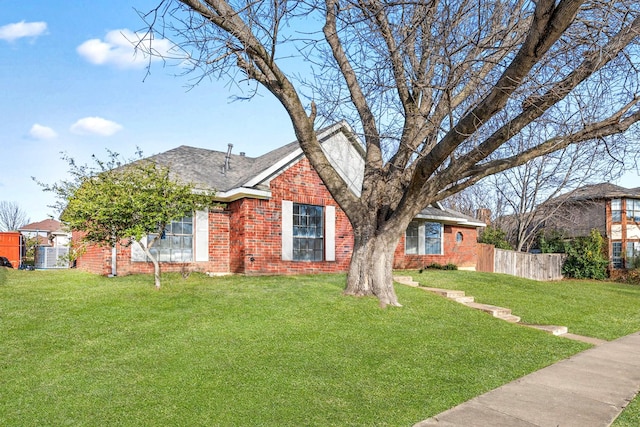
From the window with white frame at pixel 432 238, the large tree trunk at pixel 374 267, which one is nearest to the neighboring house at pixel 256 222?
the large tree trunk at pixel 374 267

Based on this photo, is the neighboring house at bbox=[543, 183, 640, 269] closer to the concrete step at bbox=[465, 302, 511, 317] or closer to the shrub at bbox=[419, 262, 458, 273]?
the shrub at bbox=[419, 262, 458, 273]

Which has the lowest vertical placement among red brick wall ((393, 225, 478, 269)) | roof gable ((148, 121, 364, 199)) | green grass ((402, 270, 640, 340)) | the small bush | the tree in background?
the small bush

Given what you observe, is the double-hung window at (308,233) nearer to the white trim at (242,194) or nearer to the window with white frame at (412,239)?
the white trim at (242,194)

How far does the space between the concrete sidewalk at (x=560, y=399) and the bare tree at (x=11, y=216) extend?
199 ft

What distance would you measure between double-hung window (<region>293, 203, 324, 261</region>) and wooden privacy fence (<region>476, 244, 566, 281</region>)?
10.4 m

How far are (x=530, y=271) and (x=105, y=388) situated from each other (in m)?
23.4

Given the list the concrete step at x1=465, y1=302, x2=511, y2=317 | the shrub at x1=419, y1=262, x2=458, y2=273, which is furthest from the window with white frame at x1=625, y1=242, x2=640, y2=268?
the concrete step at x1=465, y1=302, x2=511, y2=317

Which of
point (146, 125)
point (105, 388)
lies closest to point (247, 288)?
point (146, 125)

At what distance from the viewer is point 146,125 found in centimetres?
1077

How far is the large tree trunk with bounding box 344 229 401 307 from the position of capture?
8945 mm

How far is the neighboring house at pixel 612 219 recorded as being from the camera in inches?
1071

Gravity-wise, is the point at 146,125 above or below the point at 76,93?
below

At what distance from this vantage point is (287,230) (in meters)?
14.1

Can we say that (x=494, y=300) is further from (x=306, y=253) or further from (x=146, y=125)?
(x=146, y=125)
